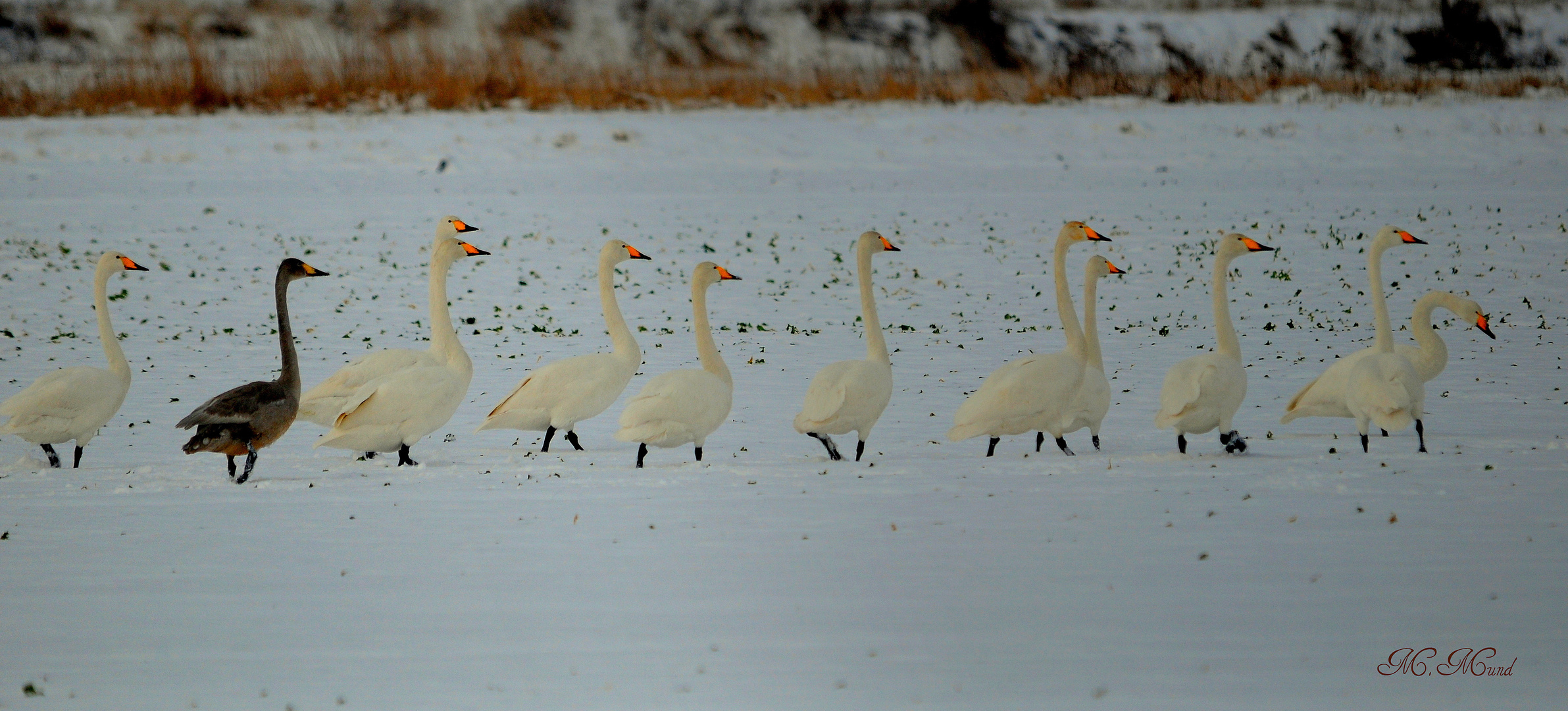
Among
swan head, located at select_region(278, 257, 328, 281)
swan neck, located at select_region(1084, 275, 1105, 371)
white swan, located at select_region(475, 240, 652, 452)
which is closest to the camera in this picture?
white swan, located at select_region(475, 240, 652, 452)

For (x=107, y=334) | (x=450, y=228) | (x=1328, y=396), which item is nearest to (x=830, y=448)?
(x=1328, y=396)

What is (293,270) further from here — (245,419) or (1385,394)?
(1385,394)

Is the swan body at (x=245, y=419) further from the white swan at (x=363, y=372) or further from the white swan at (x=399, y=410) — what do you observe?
the white swan at (x=363, y=372)

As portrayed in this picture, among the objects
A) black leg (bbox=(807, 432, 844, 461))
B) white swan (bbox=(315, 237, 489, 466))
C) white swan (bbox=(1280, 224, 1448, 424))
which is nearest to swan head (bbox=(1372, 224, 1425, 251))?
white swan (bbox=(1280, 224, 1448, 424))

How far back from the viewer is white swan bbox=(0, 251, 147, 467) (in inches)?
264

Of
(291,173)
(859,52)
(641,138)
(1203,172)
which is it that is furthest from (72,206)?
(859,52)

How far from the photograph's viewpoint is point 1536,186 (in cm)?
1770

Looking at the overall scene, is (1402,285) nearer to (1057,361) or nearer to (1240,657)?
(1057,361)

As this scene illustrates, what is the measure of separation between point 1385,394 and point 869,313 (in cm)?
246

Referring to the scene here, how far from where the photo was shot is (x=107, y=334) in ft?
24.2

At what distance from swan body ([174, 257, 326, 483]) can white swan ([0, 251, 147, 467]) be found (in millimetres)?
510

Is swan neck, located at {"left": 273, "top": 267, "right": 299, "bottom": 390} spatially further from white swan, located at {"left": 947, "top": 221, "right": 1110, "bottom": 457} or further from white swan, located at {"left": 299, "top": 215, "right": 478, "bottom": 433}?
white swan, located at {"left": 947, "top": 221, "right": 1110, "bottom": 457}

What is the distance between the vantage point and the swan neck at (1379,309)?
7.39 m
